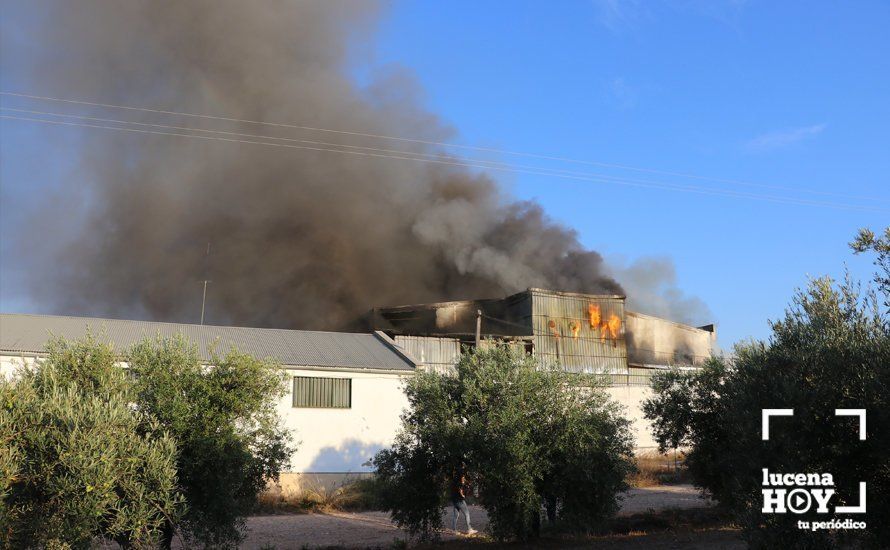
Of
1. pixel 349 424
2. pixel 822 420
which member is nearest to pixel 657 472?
pixel 349 424

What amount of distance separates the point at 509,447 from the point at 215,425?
6861 millimetres

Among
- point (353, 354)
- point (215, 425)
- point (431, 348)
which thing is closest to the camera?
point (215, 425)

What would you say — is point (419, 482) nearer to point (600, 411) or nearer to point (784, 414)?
point (600, 411)

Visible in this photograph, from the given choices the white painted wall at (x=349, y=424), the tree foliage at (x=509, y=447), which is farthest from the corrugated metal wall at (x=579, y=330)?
the tree foliage at (x=509, y=447)

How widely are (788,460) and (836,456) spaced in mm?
833

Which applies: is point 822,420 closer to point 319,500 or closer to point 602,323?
point 319,500

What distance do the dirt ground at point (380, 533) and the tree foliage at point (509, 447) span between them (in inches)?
59.5

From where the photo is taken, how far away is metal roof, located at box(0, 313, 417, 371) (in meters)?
29.9

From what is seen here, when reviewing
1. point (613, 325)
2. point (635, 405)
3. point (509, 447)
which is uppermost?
point (613, 325)

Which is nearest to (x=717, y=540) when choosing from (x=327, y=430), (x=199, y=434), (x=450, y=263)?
(x=199, y=434)

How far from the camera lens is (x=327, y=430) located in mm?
29438

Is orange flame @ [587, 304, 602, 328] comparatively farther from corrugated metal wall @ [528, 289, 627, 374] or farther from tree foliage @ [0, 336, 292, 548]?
tree foliage @ [0, 336, 292, 548]

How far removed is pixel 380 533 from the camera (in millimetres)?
21812

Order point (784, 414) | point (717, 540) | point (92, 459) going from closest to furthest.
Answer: point (92, 459) < point (784, 414) < point (717, 540)
